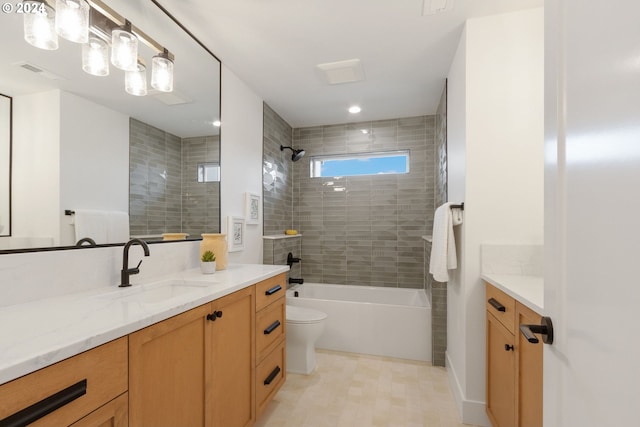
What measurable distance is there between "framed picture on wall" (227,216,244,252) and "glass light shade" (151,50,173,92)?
1.03 metres

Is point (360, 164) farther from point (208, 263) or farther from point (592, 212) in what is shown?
point (592, 212)

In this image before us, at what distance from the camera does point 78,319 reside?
35.4 inches

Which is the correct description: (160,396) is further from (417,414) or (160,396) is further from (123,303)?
(417,414)

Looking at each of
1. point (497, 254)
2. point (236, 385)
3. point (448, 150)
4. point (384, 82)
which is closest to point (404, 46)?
point (384, 82)

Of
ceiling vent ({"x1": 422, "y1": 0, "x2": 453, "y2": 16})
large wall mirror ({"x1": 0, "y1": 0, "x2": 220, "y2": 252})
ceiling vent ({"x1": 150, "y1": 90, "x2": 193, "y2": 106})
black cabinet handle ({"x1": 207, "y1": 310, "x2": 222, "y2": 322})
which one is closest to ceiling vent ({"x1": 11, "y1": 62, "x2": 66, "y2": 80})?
large wall mirror ({"x1": 0, "y1": 0, "x2": 220, "y2": 252})

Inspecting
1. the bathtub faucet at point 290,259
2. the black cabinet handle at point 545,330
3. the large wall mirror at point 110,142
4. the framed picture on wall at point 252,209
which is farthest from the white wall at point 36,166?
the bathtub faucet at point 290,259

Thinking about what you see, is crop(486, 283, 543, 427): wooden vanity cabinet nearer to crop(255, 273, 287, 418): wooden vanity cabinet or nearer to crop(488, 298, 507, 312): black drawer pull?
crop(488, 298, 507, 312): black drawer pull

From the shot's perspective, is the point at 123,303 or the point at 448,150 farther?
the point at 448,150

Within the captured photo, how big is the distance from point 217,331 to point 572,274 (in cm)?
128

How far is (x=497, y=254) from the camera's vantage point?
175 centimetres

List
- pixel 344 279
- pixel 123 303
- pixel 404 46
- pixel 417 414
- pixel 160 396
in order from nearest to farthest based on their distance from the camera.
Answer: pixel 160 396 → pixel 123 303 → pixel 417 414 → pixel 404 46 → pixel 344 279

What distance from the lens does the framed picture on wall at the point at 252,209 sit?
2.60 metres

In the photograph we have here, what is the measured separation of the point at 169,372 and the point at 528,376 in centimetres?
140

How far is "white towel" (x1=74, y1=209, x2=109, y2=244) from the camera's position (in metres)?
1.30
